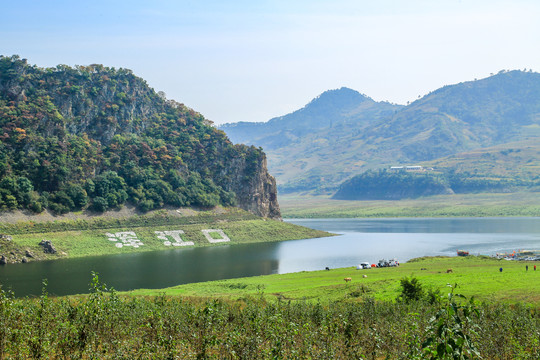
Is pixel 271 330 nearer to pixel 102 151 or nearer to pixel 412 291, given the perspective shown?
pixel 412 291

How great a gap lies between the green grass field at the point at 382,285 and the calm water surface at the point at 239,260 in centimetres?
1218

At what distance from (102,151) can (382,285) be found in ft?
418

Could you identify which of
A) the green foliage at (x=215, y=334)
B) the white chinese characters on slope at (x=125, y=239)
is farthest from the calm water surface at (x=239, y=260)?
the green foliage at (x=215, y=334)

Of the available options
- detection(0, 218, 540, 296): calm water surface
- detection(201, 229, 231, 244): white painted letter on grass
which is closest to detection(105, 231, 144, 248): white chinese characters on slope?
detection(0, 218, 540, 296): calm water surface

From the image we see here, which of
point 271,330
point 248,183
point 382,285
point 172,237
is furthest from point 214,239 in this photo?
point 271,330

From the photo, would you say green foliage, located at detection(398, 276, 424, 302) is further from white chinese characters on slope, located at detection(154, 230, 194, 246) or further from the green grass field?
white chinese characters on slope, located at detection(154, 230, 194, 246)

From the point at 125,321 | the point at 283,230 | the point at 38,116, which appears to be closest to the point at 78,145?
the point at 38,116

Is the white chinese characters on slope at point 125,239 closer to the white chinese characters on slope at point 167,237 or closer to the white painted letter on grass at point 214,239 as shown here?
the white chinese characters on slope at point 167,237

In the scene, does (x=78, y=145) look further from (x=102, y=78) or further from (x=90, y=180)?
(x=102, y=78)

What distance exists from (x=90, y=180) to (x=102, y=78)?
2212 inches

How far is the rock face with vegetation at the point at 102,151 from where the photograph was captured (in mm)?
133500

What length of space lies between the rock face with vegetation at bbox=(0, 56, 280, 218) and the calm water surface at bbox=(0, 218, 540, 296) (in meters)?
32.3

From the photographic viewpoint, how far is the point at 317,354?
20547 millimetres

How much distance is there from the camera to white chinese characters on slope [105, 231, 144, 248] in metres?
123
